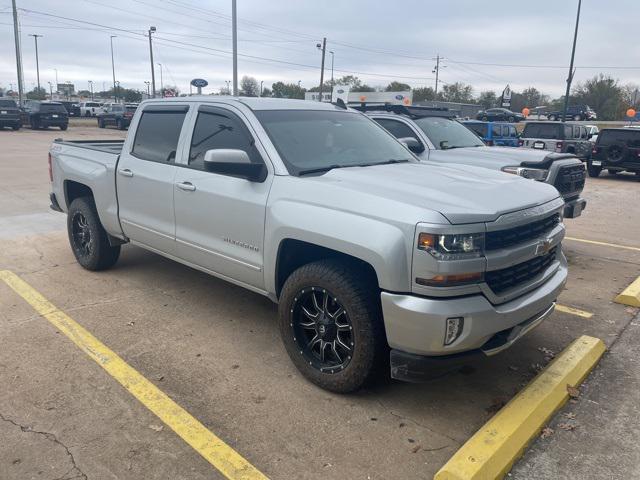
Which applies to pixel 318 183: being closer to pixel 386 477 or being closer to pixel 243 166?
pixel 243 166

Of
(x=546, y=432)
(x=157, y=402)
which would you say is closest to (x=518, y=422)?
(x=546, y=432)

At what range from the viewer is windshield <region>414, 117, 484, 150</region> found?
27.8ft

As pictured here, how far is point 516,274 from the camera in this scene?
3449 millimetres

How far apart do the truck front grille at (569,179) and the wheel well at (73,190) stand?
5698 millimetres

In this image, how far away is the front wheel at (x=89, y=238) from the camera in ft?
19.5

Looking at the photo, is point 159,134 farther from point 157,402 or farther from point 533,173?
point 533,173

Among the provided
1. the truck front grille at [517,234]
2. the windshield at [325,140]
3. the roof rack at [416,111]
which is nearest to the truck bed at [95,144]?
the windshield at [325,140]

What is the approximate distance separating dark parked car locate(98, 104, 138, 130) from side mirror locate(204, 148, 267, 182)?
35.0 metres

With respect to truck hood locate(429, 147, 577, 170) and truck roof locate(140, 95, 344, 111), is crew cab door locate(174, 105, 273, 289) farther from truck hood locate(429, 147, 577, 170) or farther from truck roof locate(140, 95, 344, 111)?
truck hood locate(429, 147, 577, 170)

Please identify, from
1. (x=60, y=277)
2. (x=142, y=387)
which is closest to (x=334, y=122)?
(x=142, y=387)

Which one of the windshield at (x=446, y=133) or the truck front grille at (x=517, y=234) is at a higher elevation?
the windshield at (x=446, y=133)

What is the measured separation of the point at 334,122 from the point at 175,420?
2.69m

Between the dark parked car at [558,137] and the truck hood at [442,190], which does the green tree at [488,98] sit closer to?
the dark parked car at [558,137]

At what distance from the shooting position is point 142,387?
12.1 feet
